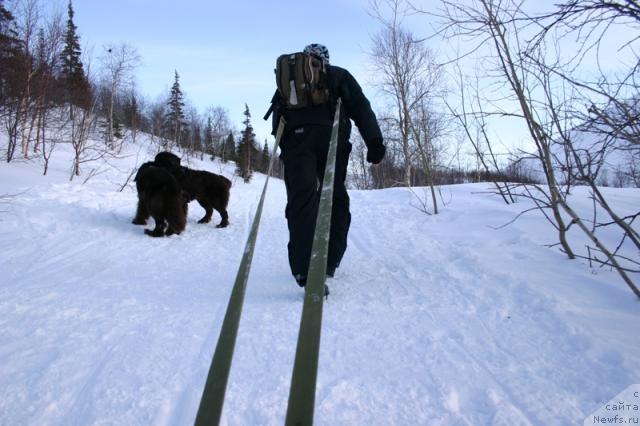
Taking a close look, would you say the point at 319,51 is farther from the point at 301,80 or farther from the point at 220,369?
the point at 220,369

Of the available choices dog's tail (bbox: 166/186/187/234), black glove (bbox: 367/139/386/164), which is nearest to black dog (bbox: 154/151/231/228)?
dog's tail (bbox: 166/186/187/234)

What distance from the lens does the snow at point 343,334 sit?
1452 mm

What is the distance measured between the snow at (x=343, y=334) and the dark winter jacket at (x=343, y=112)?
1.27m

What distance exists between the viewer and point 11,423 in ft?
4.37

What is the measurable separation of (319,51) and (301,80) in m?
0.50

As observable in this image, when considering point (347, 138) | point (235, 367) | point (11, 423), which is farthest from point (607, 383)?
point (11, 423)

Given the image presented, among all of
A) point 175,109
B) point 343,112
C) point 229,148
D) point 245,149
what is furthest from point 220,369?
point 229,148

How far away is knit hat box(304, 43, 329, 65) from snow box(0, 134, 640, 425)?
188cm

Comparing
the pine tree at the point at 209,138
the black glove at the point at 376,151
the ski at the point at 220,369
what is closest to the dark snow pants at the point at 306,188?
the black glove at the point at 376,151

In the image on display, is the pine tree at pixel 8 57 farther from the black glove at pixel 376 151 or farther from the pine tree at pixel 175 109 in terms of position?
the pine tree at pixel 175 109

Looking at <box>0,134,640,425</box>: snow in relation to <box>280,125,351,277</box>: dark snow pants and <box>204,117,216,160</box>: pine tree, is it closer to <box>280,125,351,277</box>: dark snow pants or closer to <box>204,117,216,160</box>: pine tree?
<box>280,125,351,277</box>: dark snow pants

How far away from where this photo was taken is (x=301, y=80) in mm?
2609

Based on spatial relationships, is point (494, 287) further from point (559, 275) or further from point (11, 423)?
point (11, 423)

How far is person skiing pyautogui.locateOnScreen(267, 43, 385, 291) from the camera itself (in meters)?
2.66
